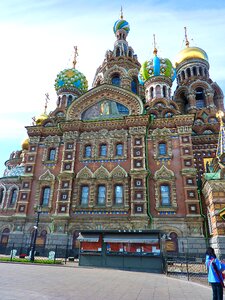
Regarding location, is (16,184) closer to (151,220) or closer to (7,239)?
(7,239)

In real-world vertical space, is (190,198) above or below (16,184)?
below

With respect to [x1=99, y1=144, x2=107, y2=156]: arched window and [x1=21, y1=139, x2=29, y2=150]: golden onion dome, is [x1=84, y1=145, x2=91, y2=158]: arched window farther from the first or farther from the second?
[x1=21, y1=139, x2=29, y2=150]: golden onion dome

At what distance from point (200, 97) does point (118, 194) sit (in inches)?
755

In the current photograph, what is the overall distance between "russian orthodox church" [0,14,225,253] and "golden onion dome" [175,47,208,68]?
856 cm

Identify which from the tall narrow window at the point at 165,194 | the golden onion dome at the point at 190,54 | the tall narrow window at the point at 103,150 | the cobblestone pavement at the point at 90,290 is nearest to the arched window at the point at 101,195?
the tall narrow window at the point at 103,150

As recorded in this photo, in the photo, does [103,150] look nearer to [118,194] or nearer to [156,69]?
[118,194]

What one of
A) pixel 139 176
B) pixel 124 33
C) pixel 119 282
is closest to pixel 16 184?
pixel 139 176

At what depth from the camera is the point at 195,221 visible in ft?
59.7

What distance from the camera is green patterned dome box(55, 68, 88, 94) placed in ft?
102

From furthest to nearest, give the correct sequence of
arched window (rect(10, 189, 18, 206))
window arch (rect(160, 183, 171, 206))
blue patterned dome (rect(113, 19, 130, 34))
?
blue patterned dome (rect(113, 19, 130, 34)) → arched window (rect(10, 189, 18, 206)) → window arch (rect(160, 183, 171, 206))

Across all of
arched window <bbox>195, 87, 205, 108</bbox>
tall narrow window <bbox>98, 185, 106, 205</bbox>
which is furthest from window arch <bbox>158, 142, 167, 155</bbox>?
arched window <bbox>195, 87, 205, 108</bbox>

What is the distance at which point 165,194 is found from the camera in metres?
20.0

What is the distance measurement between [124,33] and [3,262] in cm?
3668

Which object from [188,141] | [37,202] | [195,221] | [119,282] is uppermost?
[188,141]
